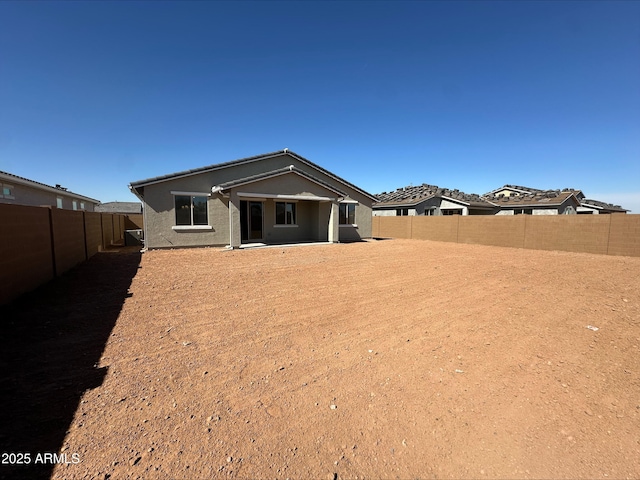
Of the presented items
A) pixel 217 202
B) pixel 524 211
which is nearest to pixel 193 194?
pixel 217 202

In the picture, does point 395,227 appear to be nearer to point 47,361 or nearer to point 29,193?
point 47,361

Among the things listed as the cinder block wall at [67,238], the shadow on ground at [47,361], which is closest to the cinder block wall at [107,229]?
the cinder block wall at [67,238]

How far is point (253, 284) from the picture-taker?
771cm

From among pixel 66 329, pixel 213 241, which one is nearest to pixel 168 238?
pixel 213 241

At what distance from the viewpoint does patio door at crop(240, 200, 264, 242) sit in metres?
16.9

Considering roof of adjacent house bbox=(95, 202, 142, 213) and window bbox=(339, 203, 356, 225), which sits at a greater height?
roof of adjacent house bbox=(95, 202, 142, 213)

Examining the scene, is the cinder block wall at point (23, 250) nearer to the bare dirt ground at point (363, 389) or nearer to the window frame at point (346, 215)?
the bare dirt ground at point (363, 389)

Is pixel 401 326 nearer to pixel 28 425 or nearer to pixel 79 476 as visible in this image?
pixel 79 476

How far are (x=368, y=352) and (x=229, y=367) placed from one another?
5.90 feet

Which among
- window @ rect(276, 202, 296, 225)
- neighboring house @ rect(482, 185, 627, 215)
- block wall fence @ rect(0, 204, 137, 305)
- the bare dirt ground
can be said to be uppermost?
neighboring house @ rect(482, 185, 627, 215)

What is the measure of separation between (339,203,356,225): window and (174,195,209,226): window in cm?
861

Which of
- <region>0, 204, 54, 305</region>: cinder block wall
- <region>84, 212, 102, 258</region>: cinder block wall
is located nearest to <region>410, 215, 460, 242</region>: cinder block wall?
<region>84, 212, 102, 258</region>: cinder block wall

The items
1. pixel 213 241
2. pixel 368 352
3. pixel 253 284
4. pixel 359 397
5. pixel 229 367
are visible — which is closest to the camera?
pixel 359 397

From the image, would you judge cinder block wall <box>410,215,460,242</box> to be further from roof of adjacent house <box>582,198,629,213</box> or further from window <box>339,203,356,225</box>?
roof of adjacent house <box>582,198,629,213</box>
